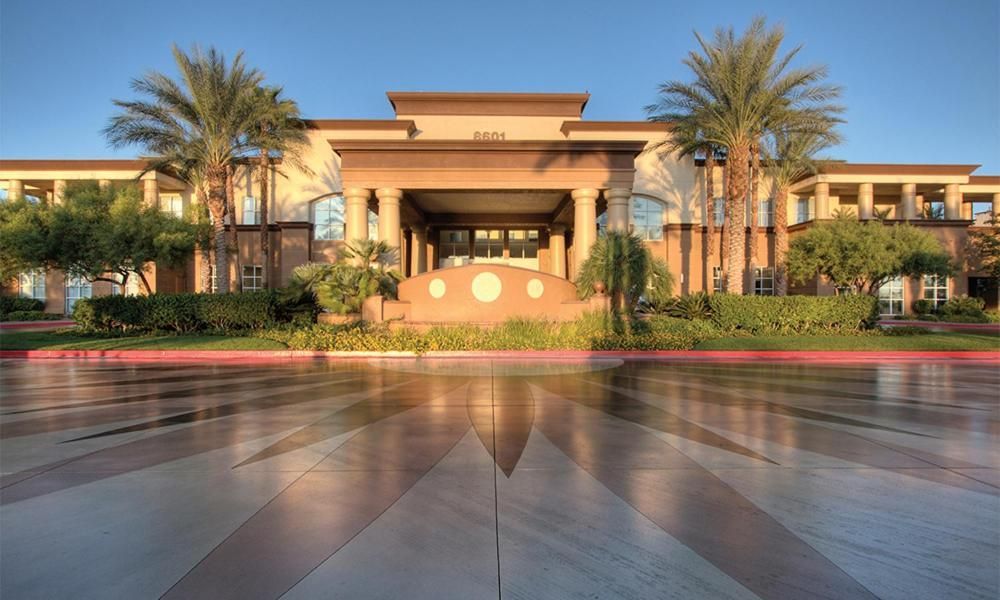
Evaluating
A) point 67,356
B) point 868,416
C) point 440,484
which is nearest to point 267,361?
point 67,356

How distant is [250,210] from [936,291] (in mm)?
47558

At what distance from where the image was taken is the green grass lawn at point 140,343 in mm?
16672

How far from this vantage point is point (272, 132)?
1091 inches

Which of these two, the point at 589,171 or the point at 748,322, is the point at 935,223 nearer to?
the point at 748,322

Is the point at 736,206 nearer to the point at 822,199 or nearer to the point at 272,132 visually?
the point at 822,199

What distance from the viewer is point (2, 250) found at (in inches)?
797

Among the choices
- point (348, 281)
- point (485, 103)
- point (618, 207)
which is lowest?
point (348, 281)

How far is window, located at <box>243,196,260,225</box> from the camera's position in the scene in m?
35.2

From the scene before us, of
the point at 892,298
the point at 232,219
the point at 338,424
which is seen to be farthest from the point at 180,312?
the point at 892,298

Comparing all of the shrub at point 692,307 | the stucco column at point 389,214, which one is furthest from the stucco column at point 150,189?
the shrub at point 692,307

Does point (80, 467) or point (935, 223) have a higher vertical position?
point (935, 223)

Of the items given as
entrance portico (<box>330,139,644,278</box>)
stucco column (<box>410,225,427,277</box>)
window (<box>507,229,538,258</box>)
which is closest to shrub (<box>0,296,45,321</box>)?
stucco column (<box>410,225,427,277</box>)

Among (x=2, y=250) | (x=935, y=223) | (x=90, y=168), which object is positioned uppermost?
(x=90, y=168)

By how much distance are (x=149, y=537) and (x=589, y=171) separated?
73.0 ft
